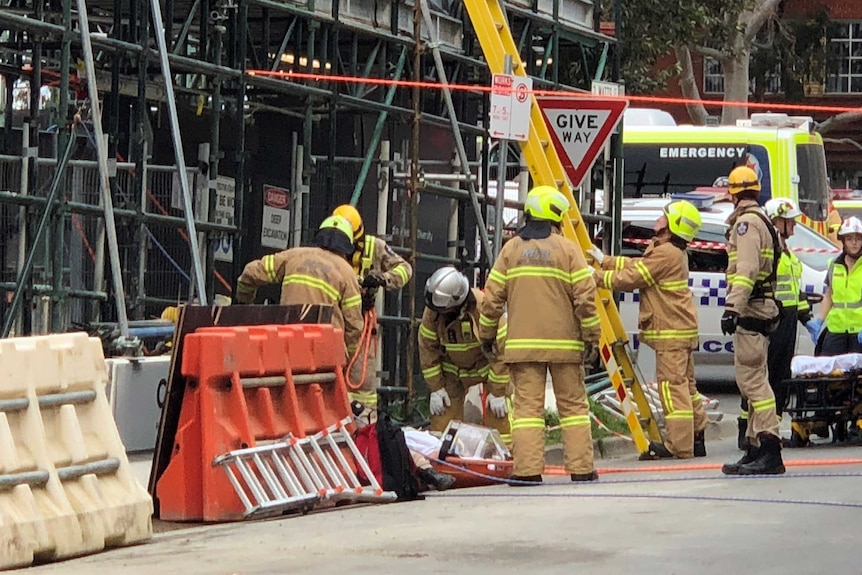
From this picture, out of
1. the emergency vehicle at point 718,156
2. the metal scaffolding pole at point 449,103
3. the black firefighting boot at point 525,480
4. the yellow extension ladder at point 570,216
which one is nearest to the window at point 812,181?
the emergency vehicle at point 718,156

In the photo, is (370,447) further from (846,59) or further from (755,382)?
(846,59)

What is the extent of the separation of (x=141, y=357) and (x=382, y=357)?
14.6 feet

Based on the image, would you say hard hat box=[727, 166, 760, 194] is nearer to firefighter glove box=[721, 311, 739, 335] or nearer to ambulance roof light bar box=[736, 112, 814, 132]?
firefighter glove box=[721, 311, 739, 335]

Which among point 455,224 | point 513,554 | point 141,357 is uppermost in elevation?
point 455,224

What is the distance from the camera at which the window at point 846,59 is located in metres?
53.1

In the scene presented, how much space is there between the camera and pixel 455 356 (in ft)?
39.5

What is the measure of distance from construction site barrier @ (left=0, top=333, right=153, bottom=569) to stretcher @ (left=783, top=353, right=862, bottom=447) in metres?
6.44

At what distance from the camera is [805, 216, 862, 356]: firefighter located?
14.3 m

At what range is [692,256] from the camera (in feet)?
63.3

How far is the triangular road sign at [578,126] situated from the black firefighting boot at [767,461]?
9.75ft

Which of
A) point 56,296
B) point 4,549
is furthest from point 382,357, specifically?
point 4,549

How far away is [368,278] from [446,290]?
667 millimetres

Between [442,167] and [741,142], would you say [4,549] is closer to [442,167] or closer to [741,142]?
[442,167]

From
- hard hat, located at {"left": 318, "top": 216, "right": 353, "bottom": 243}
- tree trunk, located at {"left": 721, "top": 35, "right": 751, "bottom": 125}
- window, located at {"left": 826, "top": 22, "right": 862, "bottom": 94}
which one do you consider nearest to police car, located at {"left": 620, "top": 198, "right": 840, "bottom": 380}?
hard hat, located at {"left": 318, "top": 216, "right": 353, "bottom": 243}
